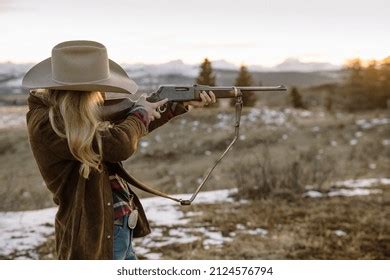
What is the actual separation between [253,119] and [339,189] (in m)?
8.79

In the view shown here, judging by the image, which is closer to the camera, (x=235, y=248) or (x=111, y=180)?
(x=111, y=180)

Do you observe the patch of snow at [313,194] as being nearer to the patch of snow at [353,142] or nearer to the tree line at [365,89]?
the patch of snow at [353,142]

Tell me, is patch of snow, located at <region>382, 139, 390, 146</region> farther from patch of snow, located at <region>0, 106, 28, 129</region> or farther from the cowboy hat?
the cowboy hat

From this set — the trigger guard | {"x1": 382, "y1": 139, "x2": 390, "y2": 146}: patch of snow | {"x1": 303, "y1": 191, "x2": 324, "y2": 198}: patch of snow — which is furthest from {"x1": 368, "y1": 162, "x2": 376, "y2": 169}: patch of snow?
the trigger guard

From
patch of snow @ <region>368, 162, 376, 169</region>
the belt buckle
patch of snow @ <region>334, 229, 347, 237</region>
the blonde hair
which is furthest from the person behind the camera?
patch of snow @ <region>368, 162, 376, 169</region>

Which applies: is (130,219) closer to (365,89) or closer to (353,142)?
(353,142)

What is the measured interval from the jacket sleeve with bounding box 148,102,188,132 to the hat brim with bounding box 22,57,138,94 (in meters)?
0.16

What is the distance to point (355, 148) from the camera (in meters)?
9.88

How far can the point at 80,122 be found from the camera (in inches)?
68.2

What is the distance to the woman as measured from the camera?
5.70ft

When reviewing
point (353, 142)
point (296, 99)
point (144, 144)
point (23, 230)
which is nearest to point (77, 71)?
point (23, 230)

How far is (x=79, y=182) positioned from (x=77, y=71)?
33 centimetres

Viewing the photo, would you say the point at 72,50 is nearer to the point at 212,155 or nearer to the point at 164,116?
the point at 164,116
